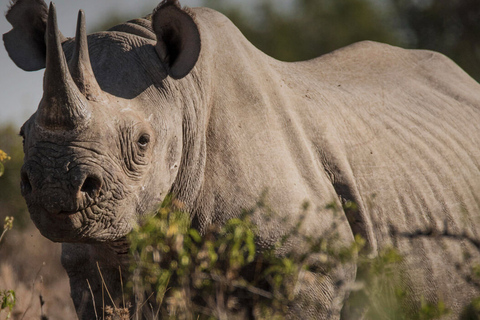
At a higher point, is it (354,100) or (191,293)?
(354,100)

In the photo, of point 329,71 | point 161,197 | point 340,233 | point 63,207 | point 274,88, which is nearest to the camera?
point 63,207

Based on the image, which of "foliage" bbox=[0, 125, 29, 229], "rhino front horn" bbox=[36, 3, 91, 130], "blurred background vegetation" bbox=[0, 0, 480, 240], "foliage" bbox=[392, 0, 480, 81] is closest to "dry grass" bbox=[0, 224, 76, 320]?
"foliage" bbox=[0, 125, 29, 229]

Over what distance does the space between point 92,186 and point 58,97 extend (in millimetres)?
471

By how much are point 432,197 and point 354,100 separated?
3.00ft

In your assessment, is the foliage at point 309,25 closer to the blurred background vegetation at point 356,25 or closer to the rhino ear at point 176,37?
the blurred background vegetation at point 356,25

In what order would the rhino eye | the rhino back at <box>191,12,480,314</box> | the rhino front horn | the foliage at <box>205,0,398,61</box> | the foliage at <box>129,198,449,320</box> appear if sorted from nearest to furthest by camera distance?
the rhino front horn < the foliage at <box>129,198,449,320</box> < the rhino eye < the rhino back at <box>191,12,480,314</box> < the foliage at <box>205,0,398,61</box>

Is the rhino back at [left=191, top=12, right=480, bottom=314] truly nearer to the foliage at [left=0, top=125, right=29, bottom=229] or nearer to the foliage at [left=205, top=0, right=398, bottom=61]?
the foliage at [left=0, top=125, right=29, bottom=229]

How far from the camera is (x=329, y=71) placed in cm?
574

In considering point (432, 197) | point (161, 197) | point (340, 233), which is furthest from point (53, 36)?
point (432, 197)

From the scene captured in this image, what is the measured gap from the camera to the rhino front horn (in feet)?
11.5

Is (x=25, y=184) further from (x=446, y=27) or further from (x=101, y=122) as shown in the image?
(x=446, y=27)

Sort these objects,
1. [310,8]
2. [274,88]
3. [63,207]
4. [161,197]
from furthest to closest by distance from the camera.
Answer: [310,8] → [274,88] → [161,197] → [63,207]

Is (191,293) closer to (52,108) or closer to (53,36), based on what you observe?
(52,108)

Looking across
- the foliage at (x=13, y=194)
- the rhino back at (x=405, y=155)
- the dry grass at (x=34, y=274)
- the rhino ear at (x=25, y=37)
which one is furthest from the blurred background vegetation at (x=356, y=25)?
the rhino ear at (x=25, y=37)
